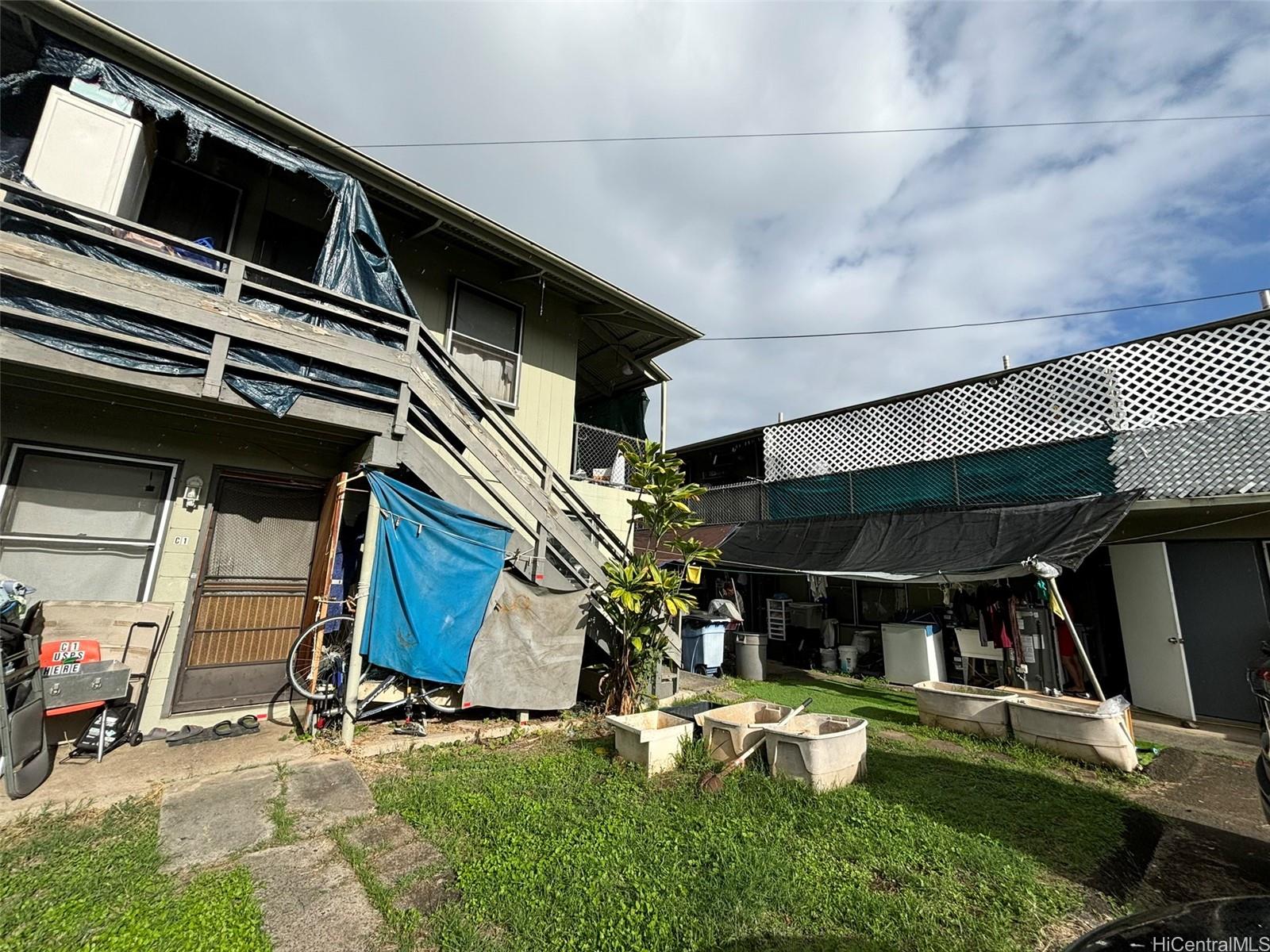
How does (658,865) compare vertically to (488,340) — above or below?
below

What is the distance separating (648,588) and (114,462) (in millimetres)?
5446

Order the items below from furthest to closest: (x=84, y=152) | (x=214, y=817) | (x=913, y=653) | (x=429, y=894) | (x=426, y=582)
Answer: (x=913, y=653)
(x=426, y=582)
(x=84, y=152)
(x=214, y=817)
(x=429, y=894)

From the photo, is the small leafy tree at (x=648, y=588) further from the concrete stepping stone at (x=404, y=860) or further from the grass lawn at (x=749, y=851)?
the concrete stepping stone at (x=404, y=860)

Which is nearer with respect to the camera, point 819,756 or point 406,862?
point 406,862

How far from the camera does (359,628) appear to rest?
4.79 m

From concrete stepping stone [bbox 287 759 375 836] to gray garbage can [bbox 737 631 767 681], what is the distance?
6.49 meters

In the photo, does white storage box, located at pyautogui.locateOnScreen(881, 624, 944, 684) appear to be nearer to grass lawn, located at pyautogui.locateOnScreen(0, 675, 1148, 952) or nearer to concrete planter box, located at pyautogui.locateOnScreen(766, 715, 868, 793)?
grass lawn, located at pyautogui.locateOnScreen(0, 675, 1148, 952)

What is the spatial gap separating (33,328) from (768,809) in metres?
6.40

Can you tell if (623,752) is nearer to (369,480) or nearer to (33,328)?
(369,480)

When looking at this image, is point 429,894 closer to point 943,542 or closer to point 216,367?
point 216,367

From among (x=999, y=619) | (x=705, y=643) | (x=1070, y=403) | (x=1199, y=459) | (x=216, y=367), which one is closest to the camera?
(x=216, y=367)

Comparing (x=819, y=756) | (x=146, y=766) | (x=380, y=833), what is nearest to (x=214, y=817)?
(x=380, y=833)

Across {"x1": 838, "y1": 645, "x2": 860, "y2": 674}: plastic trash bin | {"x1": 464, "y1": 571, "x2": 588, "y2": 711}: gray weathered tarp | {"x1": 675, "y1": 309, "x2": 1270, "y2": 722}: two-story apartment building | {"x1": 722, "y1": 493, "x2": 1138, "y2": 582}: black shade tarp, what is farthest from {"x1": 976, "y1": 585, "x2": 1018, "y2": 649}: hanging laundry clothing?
{"x1": 464, "y1": 571, "x2": 588, "y2": 711}: gray weathered tarp

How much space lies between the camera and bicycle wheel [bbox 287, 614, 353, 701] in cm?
504
